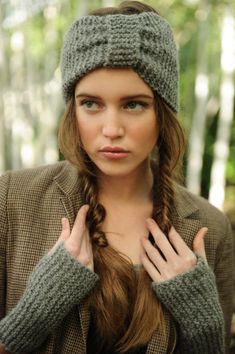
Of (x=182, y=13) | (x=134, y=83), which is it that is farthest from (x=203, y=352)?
(x=182, y=13)

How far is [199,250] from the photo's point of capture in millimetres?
2045

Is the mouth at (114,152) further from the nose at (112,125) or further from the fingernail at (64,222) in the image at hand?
the fingernail at (64,222)

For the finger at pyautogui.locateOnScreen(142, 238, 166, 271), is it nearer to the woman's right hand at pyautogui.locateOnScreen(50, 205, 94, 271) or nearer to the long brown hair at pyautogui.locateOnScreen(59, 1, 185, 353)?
the long brown hair at pyautogui.locateOnScreen(59, 1, 185, 353)

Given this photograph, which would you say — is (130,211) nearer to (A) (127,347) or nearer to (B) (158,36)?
(A) (127,347)

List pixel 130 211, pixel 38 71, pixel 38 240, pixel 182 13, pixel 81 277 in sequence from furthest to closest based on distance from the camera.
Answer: pixel 38 71
pixel 182 13
pixel 130 211
pixel 38 240
pixel 81 277

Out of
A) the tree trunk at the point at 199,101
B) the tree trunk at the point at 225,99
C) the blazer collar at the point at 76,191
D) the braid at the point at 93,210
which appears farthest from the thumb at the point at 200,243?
the tree trunk at the point at 199,101

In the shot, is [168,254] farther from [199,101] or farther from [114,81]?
[199,101]

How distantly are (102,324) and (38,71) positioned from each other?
10904 millimetres

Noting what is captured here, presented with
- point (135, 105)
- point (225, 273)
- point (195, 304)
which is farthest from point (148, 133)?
point (225, 273)

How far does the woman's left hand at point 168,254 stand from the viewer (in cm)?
192

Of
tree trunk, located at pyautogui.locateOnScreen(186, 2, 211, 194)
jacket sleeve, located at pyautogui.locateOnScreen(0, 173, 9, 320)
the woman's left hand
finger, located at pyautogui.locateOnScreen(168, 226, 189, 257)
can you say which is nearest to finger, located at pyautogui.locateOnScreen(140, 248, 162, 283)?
the woman's left hand

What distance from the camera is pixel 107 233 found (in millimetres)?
2066

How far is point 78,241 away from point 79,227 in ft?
0.20

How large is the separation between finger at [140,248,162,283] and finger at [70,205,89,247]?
0.26 meters
